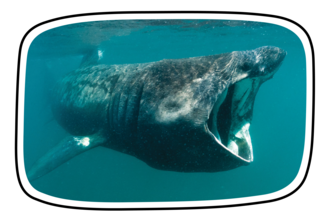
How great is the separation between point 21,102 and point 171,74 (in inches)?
80.8

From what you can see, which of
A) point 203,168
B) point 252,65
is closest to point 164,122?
point 203,168

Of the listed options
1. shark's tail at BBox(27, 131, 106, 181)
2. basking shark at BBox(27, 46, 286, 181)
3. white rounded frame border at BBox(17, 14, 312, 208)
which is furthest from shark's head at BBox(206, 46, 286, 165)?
shark's tail at BBox(27, 131, 106, 181)

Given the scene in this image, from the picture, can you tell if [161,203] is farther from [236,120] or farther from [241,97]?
[241,97]

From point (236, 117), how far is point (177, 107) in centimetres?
118

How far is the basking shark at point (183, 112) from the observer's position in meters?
2.84

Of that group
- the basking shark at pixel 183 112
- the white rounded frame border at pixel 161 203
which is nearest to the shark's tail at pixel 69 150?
the basking shark at pixel 183 112

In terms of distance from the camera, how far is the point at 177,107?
9.48ft

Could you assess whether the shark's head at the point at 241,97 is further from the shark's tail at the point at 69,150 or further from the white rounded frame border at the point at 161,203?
the shark's tail at the point at 69,150

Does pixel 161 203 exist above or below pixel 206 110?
below

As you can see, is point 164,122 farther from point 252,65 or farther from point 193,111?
point 252,65

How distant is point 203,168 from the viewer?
3154 millimetres

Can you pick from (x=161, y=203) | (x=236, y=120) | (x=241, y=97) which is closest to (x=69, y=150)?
(x=161, y=203)

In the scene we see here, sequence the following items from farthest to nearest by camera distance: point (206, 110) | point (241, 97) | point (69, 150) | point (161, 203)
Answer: point (69, 150), point (241, 97), point (161, 203), point (206, 110)

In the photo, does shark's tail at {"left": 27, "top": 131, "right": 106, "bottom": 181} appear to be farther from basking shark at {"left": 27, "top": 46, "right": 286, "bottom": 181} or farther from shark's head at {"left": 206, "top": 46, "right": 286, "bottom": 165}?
shark's head at {"left": 206, "top": 46, "right": 286, "bottom": 165}
